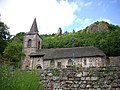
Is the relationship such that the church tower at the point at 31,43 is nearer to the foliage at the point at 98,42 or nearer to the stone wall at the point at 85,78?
the foliage at the point at 98,42

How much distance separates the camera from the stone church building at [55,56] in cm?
3712

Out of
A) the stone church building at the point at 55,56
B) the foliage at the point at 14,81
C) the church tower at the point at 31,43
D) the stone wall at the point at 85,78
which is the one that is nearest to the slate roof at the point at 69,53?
the stone church building at the point at 55,56

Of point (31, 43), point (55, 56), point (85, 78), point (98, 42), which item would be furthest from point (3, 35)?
point (85, 78)

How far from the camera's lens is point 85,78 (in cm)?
833

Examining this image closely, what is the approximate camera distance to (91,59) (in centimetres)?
3716

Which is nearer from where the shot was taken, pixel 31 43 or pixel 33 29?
pixel 31 43

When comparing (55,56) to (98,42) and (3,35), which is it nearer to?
(3,35)

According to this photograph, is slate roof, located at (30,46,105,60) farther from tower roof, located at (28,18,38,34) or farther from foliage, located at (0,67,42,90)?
foliage, located at (0,67,42,90)

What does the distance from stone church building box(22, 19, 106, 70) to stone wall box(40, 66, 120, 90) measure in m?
25.7

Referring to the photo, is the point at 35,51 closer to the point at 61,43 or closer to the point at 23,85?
the point at 61,43

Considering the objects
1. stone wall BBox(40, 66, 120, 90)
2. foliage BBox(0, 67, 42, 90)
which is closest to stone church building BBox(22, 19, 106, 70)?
stone wall BBox(40, 66, 120, 90)

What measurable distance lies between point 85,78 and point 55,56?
103ft

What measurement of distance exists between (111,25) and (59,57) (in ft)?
142

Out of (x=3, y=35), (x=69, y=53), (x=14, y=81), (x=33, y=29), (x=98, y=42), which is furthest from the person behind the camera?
(x=98, y=42)
